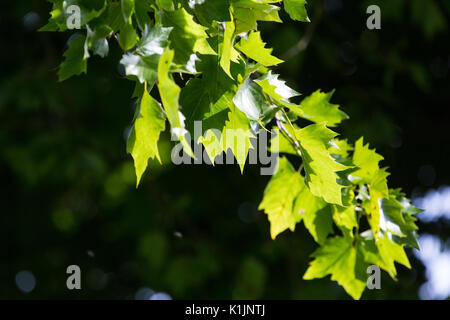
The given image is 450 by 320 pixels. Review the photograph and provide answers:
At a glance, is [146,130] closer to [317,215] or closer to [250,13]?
[250,13]

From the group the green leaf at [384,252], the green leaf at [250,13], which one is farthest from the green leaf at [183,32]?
the green leaf at [384,252]

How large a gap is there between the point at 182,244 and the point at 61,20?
3203 millimetres

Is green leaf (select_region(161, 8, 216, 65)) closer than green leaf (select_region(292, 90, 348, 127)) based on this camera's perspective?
Yes

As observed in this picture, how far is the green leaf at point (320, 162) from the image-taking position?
1.21 meters

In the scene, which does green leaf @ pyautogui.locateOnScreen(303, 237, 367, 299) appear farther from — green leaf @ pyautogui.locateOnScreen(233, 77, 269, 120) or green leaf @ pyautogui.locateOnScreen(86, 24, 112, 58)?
green leaf @ pyautogui.locateOnScreen(86, 24, 112, 58)

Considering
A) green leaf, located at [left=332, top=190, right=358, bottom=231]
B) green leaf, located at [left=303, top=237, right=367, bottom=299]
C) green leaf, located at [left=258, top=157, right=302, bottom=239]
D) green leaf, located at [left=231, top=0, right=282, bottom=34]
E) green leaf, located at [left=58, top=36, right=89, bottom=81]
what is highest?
green leaf, located at [left=231, top=0, right=282, bottom=34]

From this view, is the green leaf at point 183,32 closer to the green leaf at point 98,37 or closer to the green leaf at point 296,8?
the green leaf at point 98,37

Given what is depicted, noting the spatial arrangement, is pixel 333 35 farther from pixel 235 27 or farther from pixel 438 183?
pixel 235 27

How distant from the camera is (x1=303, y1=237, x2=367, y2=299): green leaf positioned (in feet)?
4.94

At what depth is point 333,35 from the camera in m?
3.93

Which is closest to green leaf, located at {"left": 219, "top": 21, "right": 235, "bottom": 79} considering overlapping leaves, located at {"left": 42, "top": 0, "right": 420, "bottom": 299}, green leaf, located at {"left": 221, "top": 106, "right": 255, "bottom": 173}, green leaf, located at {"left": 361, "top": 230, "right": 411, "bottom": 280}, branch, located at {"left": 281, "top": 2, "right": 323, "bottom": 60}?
overlapping leaves, located at {"left": 42, "top": 0, "right": 420, "bottom": 299}

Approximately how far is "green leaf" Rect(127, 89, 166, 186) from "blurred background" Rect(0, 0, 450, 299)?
242 centimetres

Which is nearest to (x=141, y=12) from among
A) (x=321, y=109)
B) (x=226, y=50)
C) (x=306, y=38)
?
(x=226, y=50)

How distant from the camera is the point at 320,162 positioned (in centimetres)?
122
